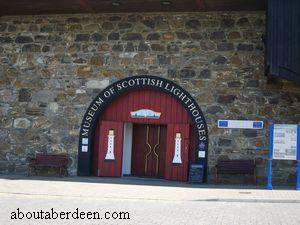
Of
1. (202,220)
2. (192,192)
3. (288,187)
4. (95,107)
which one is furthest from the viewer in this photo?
(95,107)

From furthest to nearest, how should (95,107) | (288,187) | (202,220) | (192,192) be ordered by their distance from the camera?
(95,107) < (288,187) < (192,192) < (202,220)

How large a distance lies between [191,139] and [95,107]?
3203mm

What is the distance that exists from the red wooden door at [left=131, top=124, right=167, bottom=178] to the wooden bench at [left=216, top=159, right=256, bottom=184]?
2.13m

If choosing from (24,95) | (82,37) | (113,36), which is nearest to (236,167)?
(113,36)

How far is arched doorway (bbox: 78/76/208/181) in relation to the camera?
54.1 feet

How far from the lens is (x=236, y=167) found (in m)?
15.6

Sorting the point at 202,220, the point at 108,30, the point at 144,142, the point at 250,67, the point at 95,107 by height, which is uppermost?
the point at 108,30

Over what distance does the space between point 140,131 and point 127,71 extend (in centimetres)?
202

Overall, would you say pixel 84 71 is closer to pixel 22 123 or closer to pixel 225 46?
pixel 22 123

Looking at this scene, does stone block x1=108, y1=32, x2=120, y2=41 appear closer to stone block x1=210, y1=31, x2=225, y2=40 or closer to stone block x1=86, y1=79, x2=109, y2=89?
stone block x1=86, y1=79, x2=109, y2=89

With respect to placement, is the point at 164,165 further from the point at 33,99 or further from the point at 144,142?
the point at 33,99

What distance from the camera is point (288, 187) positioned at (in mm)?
14680

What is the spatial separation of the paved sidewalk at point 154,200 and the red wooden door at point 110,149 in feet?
2.72

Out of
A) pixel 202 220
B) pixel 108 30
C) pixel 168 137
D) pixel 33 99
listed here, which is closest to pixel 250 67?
pixel 168 137
